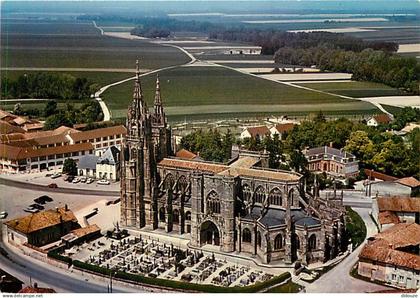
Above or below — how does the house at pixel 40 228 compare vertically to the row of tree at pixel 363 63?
below

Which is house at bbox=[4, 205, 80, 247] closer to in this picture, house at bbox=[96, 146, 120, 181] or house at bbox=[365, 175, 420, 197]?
house at bbox=[96, 146, 120, 181]

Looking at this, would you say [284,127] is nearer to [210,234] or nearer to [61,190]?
[61,190]

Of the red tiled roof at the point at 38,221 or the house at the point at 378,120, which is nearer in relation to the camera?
the red tiled roof at the point at 38,221

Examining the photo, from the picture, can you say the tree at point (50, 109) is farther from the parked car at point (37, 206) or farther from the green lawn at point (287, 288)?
the green lawn at point (287, 288)

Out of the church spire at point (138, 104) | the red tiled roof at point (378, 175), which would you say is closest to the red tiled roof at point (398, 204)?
the red tiled roof at point (378, 175)

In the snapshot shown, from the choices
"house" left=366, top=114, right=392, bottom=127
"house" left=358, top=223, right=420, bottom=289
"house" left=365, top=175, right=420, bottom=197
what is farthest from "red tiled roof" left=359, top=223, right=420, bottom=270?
"house" left=366, top=114, right=392, bottom=127

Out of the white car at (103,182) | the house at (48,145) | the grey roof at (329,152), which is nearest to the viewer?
the white car at (103,182)

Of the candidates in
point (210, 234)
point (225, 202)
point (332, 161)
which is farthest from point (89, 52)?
point (225, 202)
